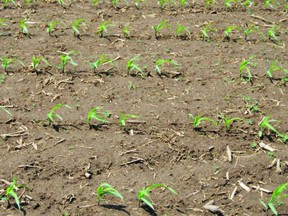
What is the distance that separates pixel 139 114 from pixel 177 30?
A: 1402mm

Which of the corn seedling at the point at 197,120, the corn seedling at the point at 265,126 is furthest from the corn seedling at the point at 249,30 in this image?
the corn seedling at the point at 197,120

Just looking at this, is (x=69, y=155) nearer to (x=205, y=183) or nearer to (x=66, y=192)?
(x=66, y=192)

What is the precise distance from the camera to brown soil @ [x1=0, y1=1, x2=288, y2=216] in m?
3.02

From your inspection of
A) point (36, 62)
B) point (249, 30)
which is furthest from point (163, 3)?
point (36, 62)

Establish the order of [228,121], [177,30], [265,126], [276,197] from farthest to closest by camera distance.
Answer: [177,30] → [265,126] → [228,121] → [276,197]

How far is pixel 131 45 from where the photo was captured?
4.51m

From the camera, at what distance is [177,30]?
4.66 metres

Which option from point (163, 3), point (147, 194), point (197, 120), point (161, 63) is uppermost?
point (163, 3)

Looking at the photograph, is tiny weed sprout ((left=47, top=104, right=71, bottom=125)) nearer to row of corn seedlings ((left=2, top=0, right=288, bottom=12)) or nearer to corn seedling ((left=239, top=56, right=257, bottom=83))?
corn seedling ((left=239, top=56, right=257, bottom=83))

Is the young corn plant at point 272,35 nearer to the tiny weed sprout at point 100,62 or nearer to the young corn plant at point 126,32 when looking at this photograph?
the young corn plant at point 126,32

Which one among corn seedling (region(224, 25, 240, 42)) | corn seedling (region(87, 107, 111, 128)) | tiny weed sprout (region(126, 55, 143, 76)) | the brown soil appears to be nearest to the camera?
the brown soil

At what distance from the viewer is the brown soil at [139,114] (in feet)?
9.92

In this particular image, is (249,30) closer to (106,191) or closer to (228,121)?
(228,121)

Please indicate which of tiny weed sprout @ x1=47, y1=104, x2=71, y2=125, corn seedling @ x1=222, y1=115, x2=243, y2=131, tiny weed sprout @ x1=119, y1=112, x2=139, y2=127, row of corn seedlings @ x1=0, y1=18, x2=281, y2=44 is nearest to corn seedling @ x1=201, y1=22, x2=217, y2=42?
row of corn seedlings @ x1=0, y1=18, x2=281, y2=44
